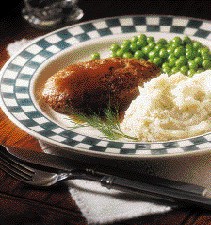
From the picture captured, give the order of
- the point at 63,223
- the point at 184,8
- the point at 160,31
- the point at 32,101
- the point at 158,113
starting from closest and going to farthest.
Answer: the point at 63,223
the point at 158,113
the point at 32,101
the point at 160,31
the point at 184,8

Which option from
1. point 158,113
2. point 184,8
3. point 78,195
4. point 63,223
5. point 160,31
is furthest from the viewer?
point 184,8

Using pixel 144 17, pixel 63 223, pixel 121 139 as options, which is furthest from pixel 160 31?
pixel 63 223

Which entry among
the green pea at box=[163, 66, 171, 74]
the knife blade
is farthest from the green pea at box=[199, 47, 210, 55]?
the knife blade

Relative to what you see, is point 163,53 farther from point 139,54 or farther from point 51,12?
point 51,12

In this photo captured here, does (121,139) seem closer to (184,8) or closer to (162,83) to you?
(162,83)

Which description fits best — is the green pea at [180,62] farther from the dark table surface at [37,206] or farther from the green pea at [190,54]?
the dark table surface at [37,206]

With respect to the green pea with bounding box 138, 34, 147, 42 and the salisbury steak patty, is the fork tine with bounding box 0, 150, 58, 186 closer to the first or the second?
the salisbury steak patty

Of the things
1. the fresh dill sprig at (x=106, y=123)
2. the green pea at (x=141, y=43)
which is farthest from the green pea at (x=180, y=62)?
the fresh dill sprig at (x=106, y=123)

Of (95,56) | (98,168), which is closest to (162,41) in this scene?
(95,56)
